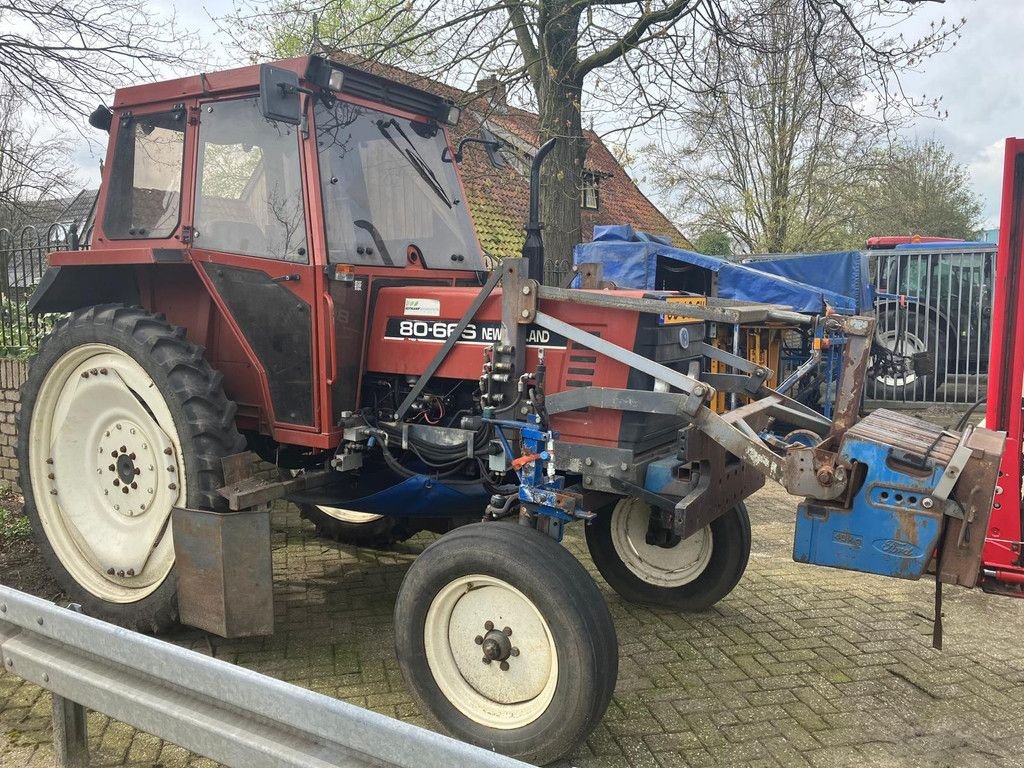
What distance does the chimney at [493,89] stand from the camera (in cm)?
735

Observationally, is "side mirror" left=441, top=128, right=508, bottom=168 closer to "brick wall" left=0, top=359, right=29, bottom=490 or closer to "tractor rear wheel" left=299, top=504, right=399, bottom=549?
"tractor rear wheel" left=299, top=504, right=399, bottom=549

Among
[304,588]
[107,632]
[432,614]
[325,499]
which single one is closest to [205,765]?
[107,632]

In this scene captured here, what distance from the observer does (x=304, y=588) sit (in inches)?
189

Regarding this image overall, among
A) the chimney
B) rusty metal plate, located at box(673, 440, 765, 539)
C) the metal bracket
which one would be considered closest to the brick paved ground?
rusty metal plate, located at box(673, 440, 765, 539)

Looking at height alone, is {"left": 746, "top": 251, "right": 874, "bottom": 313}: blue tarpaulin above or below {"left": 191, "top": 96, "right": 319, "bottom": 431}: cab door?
above

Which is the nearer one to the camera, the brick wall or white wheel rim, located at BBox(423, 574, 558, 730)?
white wheel rim, located at BBox(423, 574, 558, 730)

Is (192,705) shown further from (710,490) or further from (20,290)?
(20,290)

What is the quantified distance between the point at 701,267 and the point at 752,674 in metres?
7.55

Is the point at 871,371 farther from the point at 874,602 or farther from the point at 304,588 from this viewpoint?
the point at 304,588

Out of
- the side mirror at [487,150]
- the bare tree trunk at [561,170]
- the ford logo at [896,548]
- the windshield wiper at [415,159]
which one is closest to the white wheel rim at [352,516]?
the windshield wiper at [415,159]

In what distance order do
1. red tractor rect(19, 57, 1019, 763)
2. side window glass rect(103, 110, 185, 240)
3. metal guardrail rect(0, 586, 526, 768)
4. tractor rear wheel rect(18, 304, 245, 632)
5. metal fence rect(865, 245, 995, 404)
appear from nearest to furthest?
1. metal guardrail rect(0, 586, 526, 768)
2. red tractor rect(19, 57, 1019, 763)
3. tractor rear wheel rect(18, 304, 245, 632)
4. side window glass rect(103, 110, 185, 240)
5. metal fence rect(865, 245, 995, 404)

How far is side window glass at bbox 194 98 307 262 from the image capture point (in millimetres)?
3830

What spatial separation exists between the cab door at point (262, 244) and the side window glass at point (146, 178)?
0.61 feet

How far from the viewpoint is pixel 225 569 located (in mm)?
3504
